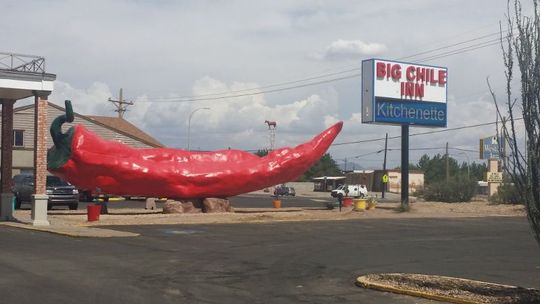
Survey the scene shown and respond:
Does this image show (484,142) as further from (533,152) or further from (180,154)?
(533,152)

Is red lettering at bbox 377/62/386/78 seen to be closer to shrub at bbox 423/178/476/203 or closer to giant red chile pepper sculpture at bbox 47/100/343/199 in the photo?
giant red chile pepper sculpture at bbox 47/100/343/199

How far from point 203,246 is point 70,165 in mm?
14291

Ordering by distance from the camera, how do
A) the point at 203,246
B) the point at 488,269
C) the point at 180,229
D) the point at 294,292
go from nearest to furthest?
1. the point at 294,292
2. the point at 488,269
3. the point at 203,246
4. the point at 180,229

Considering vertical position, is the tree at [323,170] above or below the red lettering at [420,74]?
below

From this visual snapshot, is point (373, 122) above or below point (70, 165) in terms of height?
above

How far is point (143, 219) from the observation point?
28.3m

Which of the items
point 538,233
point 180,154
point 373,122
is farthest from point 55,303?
point 373,122

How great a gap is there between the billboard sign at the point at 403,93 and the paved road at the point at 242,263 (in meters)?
16.2

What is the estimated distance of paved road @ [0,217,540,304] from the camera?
33.9 feet

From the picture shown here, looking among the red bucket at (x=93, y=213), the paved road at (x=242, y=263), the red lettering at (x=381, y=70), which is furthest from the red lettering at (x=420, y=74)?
the red bucket at (x=93, y=213)

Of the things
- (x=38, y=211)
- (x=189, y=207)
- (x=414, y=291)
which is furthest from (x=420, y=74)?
(x=414, y=291)

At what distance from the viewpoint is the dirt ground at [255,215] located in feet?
90.4

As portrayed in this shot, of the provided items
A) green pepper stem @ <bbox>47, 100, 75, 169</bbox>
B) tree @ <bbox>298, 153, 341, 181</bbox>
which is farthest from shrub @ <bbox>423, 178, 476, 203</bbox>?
tree @ <bbox>298, 153, 341, 181</bbox>

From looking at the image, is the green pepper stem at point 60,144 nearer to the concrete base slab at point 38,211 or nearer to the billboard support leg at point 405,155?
the concrete base slab at point 38,211
